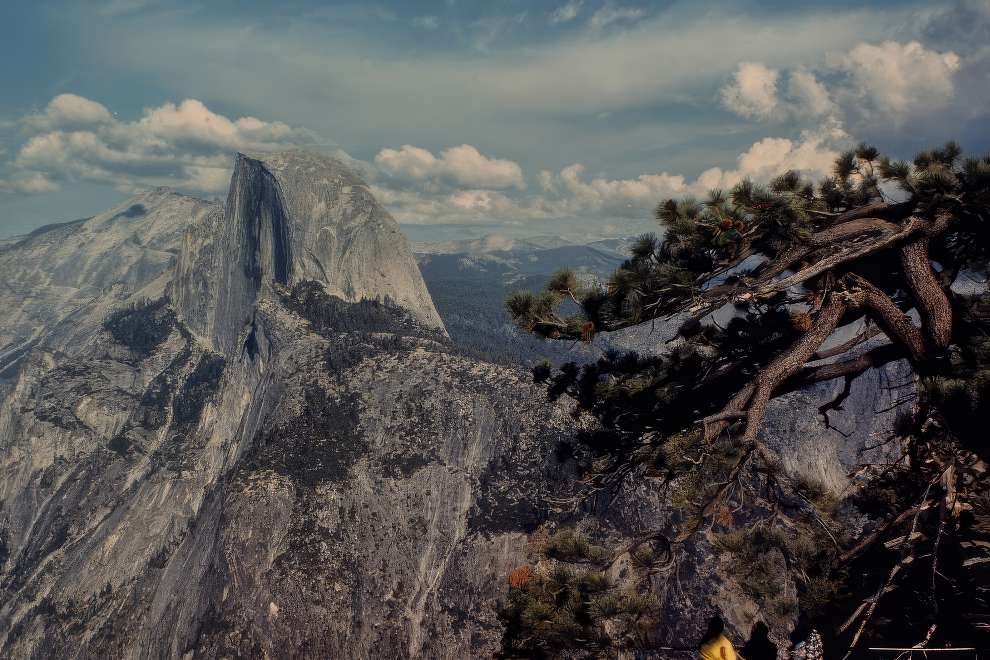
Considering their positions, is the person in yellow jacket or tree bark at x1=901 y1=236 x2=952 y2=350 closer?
the person in yellow jacket

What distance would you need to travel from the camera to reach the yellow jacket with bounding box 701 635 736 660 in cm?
945

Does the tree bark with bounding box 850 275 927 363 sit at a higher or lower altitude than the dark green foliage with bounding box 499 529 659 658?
higher

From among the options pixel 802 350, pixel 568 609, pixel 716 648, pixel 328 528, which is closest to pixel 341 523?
pixel 328 528

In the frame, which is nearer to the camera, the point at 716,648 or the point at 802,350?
the point at 716,648

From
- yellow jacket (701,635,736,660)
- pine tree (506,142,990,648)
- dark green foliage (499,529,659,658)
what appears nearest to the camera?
yellow jacket (701,635,736,660)

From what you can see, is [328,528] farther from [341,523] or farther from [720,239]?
[720,239]

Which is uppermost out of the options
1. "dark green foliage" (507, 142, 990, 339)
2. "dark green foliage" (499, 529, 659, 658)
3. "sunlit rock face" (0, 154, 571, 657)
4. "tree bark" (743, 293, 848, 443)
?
"dark green foliage" (507, 142, 990, 339)

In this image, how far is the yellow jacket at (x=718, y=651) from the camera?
945cm

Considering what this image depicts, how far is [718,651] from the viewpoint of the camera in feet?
31.1

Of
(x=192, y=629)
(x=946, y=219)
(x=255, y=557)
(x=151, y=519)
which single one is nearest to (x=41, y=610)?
(x=151, y=519)

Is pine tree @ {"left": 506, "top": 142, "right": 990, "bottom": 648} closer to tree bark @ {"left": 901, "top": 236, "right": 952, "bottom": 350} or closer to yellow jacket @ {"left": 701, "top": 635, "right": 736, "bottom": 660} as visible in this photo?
tree bark @ {"left": 901, "top": 236, "right": 952, "bottom": 350}

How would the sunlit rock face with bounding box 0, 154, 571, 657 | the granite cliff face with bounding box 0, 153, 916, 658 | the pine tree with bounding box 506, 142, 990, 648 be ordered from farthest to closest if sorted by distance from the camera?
the sunlit rock face with bounding box 0, 154, 571, 657 → the granite cliff face with bounding box 0, 153, 916, 658 → the pine tree with bounding box 506, 142, 990, 648

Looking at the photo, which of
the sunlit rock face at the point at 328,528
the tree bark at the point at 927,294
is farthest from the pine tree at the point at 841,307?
the sunlit rock face at the point at 328,528

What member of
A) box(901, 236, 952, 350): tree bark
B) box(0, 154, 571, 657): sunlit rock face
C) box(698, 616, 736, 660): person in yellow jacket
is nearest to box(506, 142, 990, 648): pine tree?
box(901, 236, 952, 350): tree bark
